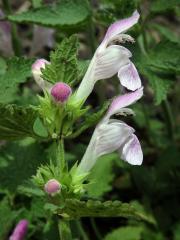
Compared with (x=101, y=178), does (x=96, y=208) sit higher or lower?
higher

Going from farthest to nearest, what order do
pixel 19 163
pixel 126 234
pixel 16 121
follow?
pixel 126 234 → pixel 19 163 → pixel 16 121

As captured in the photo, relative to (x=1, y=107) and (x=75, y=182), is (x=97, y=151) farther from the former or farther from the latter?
(x=1, y=107)

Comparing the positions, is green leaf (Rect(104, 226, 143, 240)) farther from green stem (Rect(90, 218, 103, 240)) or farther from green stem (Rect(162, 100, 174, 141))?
green stem (Rect(162, 100, 174, 141))

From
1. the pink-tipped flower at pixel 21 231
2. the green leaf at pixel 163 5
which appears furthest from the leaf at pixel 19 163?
the green leaf at pixel 163 5

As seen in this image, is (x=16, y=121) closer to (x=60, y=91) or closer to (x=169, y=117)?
(x=60, y=91)

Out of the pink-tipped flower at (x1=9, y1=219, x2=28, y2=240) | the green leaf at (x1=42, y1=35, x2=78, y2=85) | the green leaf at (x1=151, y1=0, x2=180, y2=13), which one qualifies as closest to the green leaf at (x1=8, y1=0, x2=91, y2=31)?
the green leaf at (x1=151, y1=0, x2=180, y2=13)

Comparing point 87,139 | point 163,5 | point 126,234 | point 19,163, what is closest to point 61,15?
point 163,5
